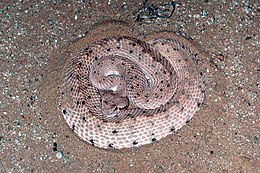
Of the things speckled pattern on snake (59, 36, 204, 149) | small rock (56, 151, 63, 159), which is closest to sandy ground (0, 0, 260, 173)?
small rock (56, 151, 63, 159)

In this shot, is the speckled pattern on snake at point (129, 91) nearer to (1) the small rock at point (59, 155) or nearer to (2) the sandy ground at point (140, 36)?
(2) the sandy ground at point (140, 36)

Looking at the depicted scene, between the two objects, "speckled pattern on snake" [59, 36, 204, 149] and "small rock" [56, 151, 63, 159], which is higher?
"speckled pattern on snake" [59, 36, 204, 149]

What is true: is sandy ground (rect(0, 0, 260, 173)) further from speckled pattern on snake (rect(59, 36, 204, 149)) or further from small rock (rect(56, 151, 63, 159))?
speckled pattern on snake (rect(59, 36, 204, 149))

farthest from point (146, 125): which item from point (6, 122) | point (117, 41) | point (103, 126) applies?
point (6, 122)

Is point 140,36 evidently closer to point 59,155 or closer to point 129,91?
point 129,91

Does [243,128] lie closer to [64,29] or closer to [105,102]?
[105,102]
